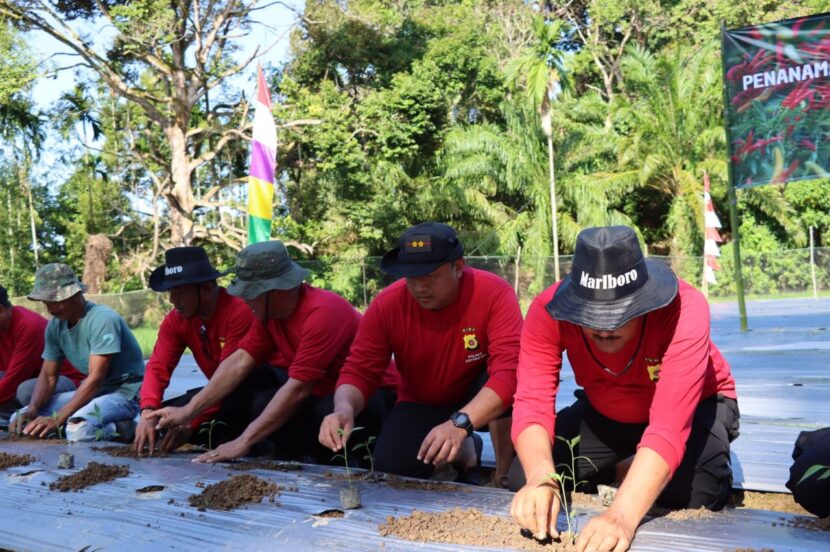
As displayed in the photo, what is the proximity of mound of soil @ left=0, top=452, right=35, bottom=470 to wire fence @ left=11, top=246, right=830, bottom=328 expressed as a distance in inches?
593

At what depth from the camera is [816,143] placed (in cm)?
790

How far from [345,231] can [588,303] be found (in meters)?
19.8

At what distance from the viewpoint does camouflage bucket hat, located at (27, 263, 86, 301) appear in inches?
197

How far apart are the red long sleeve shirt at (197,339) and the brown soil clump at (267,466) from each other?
0.75m

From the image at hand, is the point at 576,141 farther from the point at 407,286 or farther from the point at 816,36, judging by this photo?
the point at 407,286

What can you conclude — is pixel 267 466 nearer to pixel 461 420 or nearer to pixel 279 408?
pixel 279 408

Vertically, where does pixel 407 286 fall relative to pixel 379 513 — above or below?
above

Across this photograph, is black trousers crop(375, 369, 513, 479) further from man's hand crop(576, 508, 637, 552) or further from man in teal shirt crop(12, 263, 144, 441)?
man in teal shirt crop(12, 263, 144, 441)

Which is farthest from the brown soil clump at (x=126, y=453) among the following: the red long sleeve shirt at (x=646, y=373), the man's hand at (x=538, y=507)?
the man's hand at (x=538, y=507)

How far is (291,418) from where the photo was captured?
439 cm

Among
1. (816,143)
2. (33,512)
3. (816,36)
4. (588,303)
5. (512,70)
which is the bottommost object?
(33,512)

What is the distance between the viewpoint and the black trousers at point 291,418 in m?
4.34

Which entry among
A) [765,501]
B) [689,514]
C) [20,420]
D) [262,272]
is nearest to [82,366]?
[20,420]

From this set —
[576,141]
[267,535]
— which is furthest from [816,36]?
[576,141]
